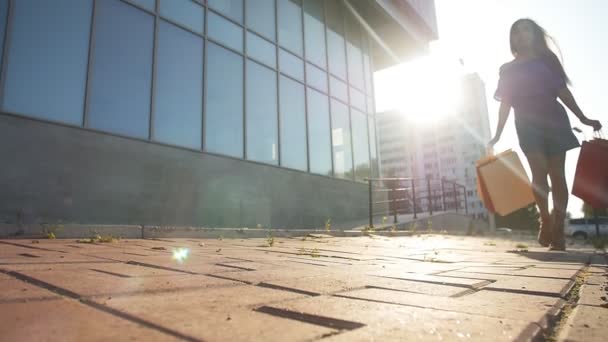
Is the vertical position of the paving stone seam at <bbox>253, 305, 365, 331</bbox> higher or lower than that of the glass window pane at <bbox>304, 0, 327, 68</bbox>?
lower

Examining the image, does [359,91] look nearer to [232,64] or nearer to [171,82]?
[232,64]

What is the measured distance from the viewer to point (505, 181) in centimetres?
427

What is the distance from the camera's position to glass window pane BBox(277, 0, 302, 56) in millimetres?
9891

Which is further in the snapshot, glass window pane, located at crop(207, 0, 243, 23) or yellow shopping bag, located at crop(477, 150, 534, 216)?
glass window pane, located at crop(207, 0, 243, 23)

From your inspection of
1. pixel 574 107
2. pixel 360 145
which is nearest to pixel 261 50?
pixel 360 145

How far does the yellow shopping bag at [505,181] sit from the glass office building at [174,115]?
4.69 m

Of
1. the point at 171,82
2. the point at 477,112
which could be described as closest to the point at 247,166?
the point at 171,82

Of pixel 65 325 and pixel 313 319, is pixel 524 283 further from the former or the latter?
pixel 65 325

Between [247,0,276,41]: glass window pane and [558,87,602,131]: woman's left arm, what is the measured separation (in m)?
6.75

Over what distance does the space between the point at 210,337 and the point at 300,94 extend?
31.3 ft

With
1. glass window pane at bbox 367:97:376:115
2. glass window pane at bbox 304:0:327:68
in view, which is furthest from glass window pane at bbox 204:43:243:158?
glass window pane at bbox 367:97:376:115

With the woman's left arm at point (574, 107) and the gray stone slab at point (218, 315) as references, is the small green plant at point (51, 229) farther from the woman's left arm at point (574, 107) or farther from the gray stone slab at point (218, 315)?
the woman's left arm at point (574, 107)

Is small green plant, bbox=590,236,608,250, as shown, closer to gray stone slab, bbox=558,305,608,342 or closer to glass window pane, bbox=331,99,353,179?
gray stone slab, bbox=558,305,608,342

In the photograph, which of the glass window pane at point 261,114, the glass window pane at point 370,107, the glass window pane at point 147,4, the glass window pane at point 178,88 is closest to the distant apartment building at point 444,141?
the glass window pane at point 370,107
